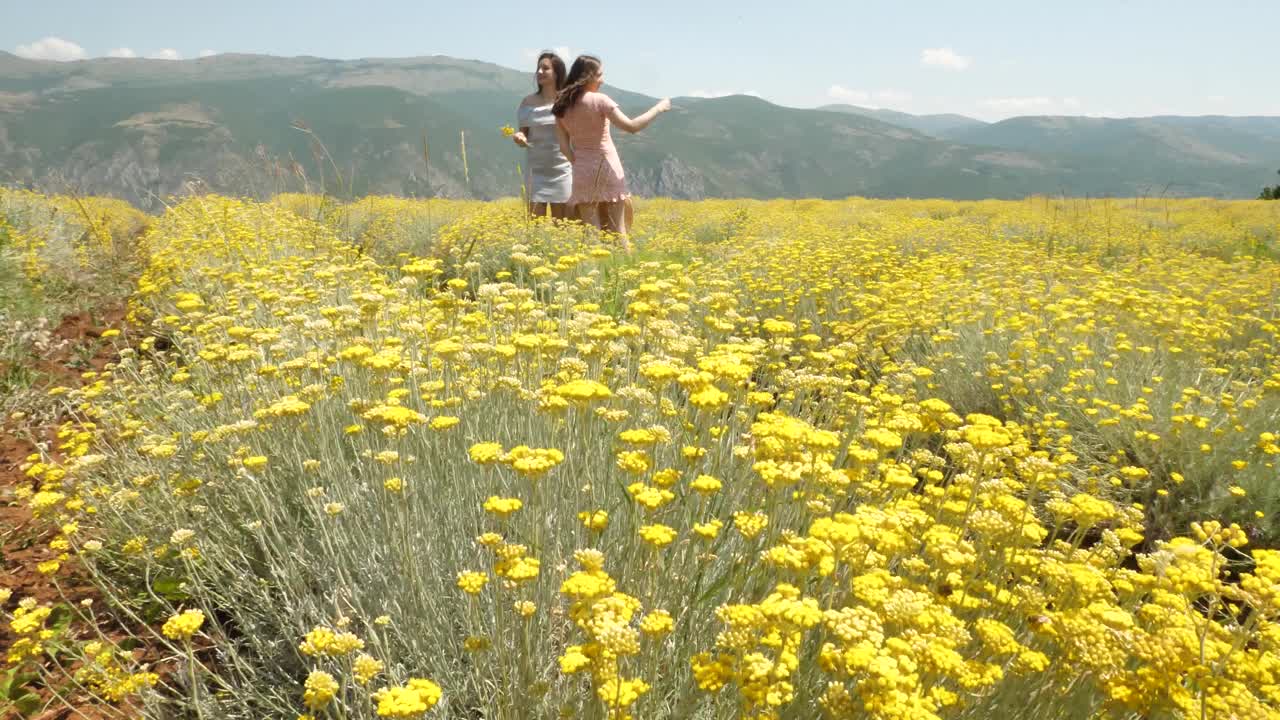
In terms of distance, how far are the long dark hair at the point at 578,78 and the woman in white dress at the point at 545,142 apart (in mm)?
508

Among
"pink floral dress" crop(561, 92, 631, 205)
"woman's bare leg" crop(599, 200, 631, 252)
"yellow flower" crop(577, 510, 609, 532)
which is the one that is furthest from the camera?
"woman's bare leg" crop(599, 200, 631, 252)

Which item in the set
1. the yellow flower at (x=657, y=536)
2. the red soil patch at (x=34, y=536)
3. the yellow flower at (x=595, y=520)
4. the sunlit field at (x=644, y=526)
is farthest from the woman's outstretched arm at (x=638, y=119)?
the yellow flower at (x=657, y=536)

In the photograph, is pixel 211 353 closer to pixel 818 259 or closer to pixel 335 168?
pixel 335 168

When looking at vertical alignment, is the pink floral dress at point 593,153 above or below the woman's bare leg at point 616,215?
above

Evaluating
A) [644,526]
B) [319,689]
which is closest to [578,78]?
[644,526]

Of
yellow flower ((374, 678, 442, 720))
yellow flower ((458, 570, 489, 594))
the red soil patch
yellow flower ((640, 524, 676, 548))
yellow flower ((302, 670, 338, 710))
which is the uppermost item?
yellow flower ((640, 524, 676, 548))

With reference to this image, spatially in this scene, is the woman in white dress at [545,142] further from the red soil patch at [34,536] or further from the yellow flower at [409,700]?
the yellow flower at [409,700]

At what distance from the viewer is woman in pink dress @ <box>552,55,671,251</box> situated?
6.25m

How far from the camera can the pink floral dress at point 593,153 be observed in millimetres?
6410

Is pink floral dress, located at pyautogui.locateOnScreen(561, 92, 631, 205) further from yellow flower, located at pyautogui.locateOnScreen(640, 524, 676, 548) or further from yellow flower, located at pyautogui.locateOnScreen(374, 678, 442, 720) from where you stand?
yellow flower, located at pyautogui.locateOnScreen(374, 678, 442, 720)

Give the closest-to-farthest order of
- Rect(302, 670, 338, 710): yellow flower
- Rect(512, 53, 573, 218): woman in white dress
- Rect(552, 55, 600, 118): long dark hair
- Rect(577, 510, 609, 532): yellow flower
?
Rect(302, 670, 338, 710): yellow flower → Rect(577, 510, 609, 532): yellow flower → Rect(552, 55, 600, 118): long dark hair → Rect(512, 53, 573, 218): woman in white dress

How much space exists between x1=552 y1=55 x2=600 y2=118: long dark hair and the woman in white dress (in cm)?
51

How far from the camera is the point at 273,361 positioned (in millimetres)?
2984

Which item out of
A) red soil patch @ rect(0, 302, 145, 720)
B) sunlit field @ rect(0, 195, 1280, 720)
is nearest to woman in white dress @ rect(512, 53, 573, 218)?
sunlit field @ rect(0, 195, 1280, 720)
